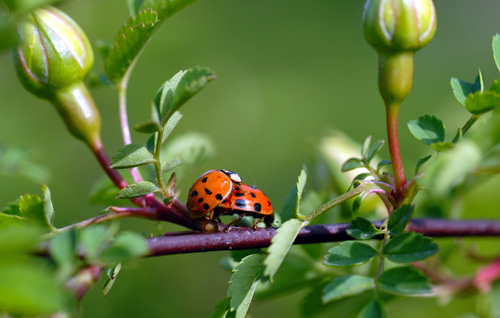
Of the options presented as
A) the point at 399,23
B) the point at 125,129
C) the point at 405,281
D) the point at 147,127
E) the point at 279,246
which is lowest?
the point at 405,281

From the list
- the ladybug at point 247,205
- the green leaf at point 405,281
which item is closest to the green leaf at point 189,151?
the ladybug at point 247,205

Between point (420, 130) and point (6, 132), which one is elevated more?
point (420, 130)

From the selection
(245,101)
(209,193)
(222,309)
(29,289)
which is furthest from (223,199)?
(245,101)

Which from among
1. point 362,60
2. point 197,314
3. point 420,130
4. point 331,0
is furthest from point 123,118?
point 331,0

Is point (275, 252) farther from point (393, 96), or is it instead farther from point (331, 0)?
point (331, 0)

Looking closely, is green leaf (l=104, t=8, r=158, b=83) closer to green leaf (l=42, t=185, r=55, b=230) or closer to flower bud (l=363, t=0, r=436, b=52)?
green leaf (l=42, t=185, r=55, b=230)

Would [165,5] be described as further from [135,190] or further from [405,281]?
[405,281]
